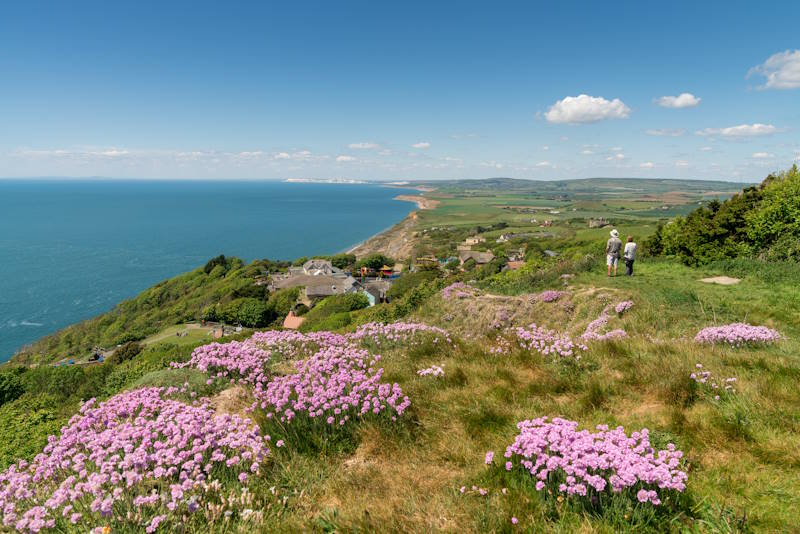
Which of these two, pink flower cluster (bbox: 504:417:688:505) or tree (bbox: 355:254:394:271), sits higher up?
pink flower cluster (bbox: 504:417:688:505)

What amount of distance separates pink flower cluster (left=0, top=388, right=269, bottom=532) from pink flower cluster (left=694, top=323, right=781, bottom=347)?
842 cm

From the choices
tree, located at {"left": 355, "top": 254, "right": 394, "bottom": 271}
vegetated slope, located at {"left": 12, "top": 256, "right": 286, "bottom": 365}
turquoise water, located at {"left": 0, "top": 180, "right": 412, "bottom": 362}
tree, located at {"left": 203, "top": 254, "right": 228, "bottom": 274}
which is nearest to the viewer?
vegetated slope, located at {"left": 12, "top": 256, "right": 286, "bottom": 365}

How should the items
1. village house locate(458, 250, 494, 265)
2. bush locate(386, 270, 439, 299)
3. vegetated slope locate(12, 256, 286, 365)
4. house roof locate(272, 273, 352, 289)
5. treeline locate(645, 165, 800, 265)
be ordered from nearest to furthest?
1. treeline locate(645, 165, 800, 265)
2. vegetated slope locate(12, 256, 286, 365)
3. bush locate(386, 270, 439, 299)
4. house roof locate(272, 273, 352, 289)
5. village house locate(458, 250, 494, 265)

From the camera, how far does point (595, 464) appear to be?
3.11 metres

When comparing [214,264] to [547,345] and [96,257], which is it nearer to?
[96,257]

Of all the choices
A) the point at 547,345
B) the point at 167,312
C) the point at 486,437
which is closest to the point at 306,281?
the point at 167,312

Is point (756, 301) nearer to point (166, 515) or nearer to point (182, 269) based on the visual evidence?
point (166, 515)

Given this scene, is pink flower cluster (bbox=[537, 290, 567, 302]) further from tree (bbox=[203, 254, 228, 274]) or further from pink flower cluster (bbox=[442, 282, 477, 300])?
tree (bbox=[203, 254, 228, 274])

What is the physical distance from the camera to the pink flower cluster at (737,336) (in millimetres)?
7348

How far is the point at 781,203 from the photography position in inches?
751

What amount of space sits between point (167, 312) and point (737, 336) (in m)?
95.5

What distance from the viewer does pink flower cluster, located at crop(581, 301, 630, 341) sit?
7.97 metres

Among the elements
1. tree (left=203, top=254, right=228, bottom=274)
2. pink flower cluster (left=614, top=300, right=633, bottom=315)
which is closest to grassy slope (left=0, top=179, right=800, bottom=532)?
pink flower cluster (left=614, top=300, right=633, bottom=315)

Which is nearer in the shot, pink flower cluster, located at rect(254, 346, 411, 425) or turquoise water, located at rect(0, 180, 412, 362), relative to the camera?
pink flower cluster, located at rect(254, 346, 411, 425)
